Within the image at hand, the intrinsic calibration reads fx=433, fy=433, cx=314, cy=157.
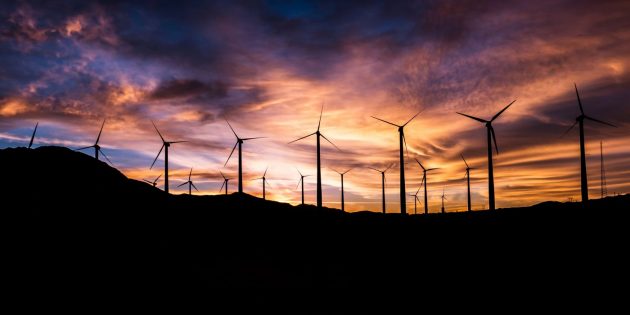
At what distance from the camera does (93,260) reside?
37.5 meters

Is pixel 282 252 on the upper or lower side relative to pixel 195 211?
lower

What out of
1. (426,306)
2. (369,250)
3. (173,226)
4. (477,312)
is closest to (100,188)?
(173,226)

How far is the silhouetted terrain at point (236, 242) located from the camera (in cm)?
3775

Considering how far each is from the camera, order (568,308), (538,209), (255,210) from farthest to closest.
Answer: (255,210), (538,209), (568,308)

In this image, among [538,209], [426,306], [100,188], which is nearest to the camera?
[426,306]

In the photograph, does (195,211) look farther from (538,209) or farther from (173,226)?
(538,209)

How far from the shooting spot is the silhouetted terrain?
37.8 meters

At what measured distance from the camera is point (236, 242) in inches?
2094

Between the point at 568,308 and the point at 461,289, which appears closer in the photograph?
the point at 568,308

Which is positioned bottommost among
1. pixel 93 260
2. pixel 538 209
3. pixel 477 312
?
pixel 477 312

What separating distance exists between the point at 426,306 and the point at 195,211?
36.8 metres

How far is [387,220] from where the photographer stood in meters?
68.0

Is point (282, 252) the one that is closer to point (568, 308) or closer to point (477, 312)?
point (477, 312)

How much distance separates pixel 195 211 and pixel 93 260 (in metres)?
23.7
